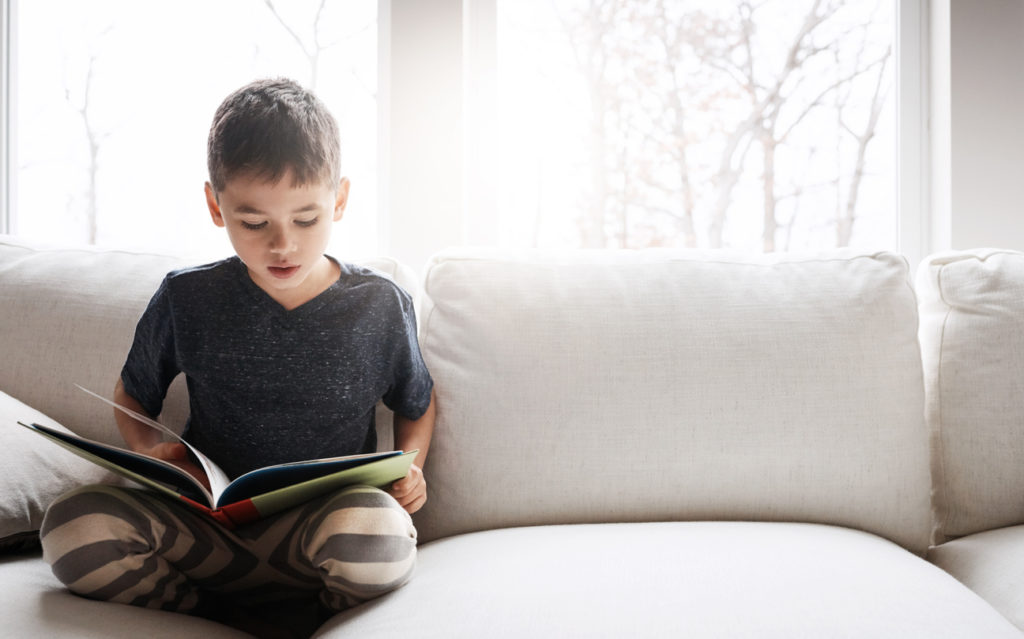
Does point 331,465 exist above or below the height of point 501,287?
below

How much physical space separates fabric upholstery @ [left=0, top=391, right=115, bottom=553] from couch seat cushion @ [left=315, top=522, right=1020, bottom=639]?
0.46m

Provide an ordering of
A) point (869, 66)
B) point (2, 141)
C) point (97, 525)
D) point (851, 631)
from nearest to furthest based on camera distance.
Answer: point (851, 631) < point (97, 525) < point (869, 66) < point (2, 141)

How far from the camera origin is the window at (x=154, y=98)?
6.52ft

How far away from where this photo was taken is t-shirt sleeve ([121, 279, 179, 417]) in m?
1.08

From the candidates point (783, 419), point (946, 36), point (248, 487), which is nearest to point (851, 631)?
point (783, 419)

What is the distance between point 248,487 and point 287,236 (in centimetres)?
32

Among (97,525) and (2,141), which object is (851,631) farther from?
(2,141)

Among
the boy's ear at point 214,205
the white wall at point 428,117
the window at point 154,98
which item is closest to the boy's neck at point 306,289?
the boy's ear at point 214,205

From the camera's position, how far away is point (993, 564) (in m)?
1.04

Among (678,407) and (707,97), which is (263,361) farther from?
(707,97)

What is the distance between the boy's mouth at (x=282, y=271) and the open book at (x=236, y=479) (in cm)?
25

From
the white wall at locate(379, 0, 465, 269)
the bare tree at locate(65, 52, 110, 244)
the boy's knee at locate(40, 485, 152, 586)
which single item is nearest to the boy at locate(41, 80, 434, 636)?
the boy's knee at locate(40, 485, 152, 586)

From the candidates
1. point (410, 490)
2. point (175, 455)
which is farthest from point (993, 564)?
point (175, 455)

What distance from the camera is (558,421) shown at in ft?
3.86
